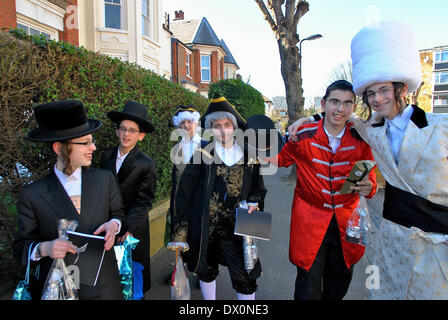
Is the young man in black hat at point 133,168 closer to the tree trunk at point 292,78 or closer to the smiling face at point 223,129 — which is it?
the smiling face at point 223,129

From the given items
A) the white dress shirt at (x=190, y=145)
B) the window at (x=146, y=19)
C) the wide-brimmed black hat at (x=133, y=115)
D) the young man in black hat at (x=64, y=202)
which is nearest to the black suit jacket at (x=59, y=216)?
the young man in black hat at (x=64, y=202)

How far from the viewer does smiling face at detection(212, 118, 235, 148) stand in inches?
97.1

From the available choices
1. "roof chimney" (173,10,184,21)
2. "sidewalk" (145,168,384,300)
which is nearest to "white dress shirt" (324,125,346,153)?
"sidewalk" (145,168,384,300)

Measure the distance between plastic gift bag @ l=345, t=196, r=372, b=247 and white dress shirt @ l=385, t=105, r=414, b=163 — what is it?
0.51m

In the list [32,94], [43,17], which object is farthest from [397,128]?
[43,17]

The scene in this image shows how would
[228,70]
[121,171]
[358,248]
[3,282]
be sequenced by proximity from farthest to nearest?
[228,70] < [121,171] < [3,282] < [358,248]

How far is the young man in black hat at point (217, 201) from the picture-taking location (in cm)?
241

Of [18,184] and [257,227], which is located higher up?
[18,184]

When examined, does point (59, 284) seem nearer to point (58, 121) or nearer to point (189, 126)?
point (58, 121)

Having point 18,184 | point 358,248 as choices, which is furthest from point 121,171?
point 358,248

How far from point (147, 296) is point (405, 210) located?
2802mm
